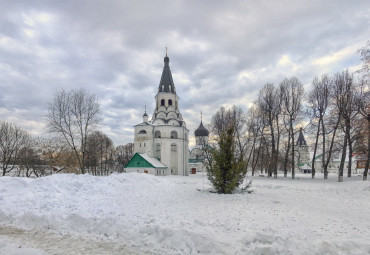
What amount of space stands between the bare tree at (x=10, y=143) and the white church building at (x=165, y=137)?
55.6 feet

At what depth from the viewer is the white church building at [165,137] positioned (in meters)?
42.0

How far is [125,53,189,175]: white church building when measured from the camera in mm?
42031

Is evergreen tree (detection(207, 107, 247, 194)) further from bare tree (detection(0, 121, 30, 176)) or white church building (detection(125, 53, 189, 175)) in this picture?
bare tree (detection(0, 121, 30, 176))

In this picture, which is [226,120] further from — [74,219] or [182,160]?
[74,219]

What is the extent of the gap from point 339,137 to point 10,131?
4242 centimetres

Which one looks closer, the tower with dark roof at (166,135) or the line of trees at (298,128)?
the line of trees at (298,128)

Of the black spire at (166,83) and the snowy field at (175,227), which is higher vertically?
the black spire at (166,83)

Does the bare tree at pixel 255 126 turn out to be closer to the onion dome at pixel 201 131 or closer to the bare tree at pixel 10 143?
the onion dome at pixel 201 131

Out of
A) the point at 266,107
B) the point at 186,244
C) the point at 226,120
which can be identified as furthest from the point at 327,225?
the point at 226,120

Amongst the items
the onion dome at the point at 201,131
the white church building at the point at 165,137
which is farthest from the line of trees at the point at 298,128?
the onion dome at the point at 201,131

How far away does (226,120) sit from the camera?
35.9 meters

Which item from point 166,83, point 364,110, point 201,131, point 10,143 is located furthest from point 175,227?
point 201,131

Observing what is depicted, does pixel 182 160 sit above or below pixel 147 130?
below

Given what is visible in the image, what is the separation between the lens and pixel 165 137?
4262 centimetres
